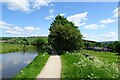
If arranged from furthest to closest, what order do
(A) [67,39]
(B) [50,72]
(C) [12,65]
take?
1. (A) [67,39]
2. (C) [12,65]
3. (B) [50,72]

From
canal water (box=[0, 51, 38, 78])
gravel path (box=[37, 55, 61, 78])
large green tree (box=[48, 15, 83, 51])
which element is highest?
large green tree (box=[48, 15, 83, 51])

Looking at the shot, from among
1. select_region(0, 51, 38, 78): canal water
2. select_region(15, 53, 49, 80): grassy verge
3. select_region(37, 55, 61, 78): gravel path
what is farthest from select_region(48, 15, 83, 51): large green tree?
select_region(37, 55, 61, 78): gravel path

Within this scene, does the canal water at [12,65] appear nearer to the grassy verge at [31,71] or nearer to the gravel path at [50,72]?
the grassy verge at [31,71]

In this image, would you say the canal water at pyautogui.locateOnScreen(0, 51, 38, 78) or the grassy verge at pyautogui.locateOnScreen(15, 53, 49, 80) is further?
the canal water at pyautogui.locateOnScreen(0, 51, 38, 78)

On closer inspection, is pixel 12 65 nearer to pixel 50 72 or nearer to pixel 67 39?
pixel 67 39

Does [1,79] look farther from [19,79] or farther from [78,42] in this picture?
[78,42]

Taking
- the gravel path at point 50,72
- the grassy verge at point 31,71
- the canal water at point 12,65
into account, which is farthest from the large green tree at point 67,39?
the gravel path at point 50,72

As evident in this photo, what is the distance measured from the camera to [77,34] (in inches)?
1829

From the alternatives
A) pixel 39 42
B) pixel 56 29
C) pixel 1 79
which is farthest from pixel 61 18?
pixel 39 42

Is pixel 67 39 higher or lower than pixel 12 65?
higher

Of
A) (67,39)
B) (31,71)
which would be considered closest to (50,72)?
(31,71)

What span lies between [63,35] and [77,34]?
8.47ft

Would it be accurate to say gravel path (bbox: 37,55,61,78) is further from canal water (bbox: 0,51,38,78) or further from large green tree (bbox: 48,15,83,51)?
large green tree (bbox: 48,15,83,51)

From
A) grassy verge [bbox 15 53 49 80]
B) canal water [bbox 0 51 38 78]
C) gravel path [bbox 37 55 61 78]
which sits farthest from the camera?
canal water [bbox 0 51 38 78]
